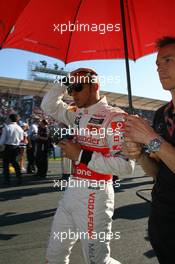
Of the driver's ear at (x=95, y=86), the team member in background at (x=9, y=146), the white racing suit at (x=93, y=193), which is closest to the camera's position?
the white racing suit at (x=93, y=193)

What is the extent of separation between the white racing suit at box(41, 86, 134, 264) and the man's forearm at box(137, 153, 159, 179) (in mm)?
309

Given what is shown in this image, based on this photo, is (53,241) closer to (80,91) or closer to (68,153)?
(68,153)

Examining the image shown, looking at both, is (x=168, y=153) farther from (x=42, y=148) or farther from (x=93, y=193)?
(x=42, y=148)

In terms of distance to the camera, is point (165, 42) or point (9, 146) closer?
point (165, 42)

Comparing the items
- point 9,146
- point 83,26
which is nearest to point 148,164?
point 83,26

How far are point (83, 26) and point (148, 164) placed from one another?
1454 millimetres

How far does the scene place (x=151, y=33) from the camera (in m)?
2.64

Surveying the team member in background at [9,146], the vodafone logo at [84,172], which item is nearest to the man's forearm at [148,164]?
the vodafone logo at [84,172]

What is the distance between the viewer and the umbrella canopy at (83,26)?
2.44m

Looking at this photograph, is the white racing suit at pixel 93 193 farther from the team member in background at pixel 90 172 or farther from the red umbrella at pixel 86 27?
the red umbrella at pixel 86 27

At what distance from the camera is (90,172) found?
8.05ft

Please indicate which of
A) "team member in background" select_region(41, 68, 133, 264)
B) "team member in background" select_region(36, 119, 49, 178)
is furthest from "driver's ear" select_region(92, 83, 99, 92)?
"team member in background" select_region(36, 119, 49, 178)

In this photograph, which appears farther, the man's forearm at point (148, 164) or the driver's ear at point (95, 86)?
the driver's ear at point (95, 86)

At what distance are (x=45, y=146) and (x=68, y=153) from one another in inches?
275
